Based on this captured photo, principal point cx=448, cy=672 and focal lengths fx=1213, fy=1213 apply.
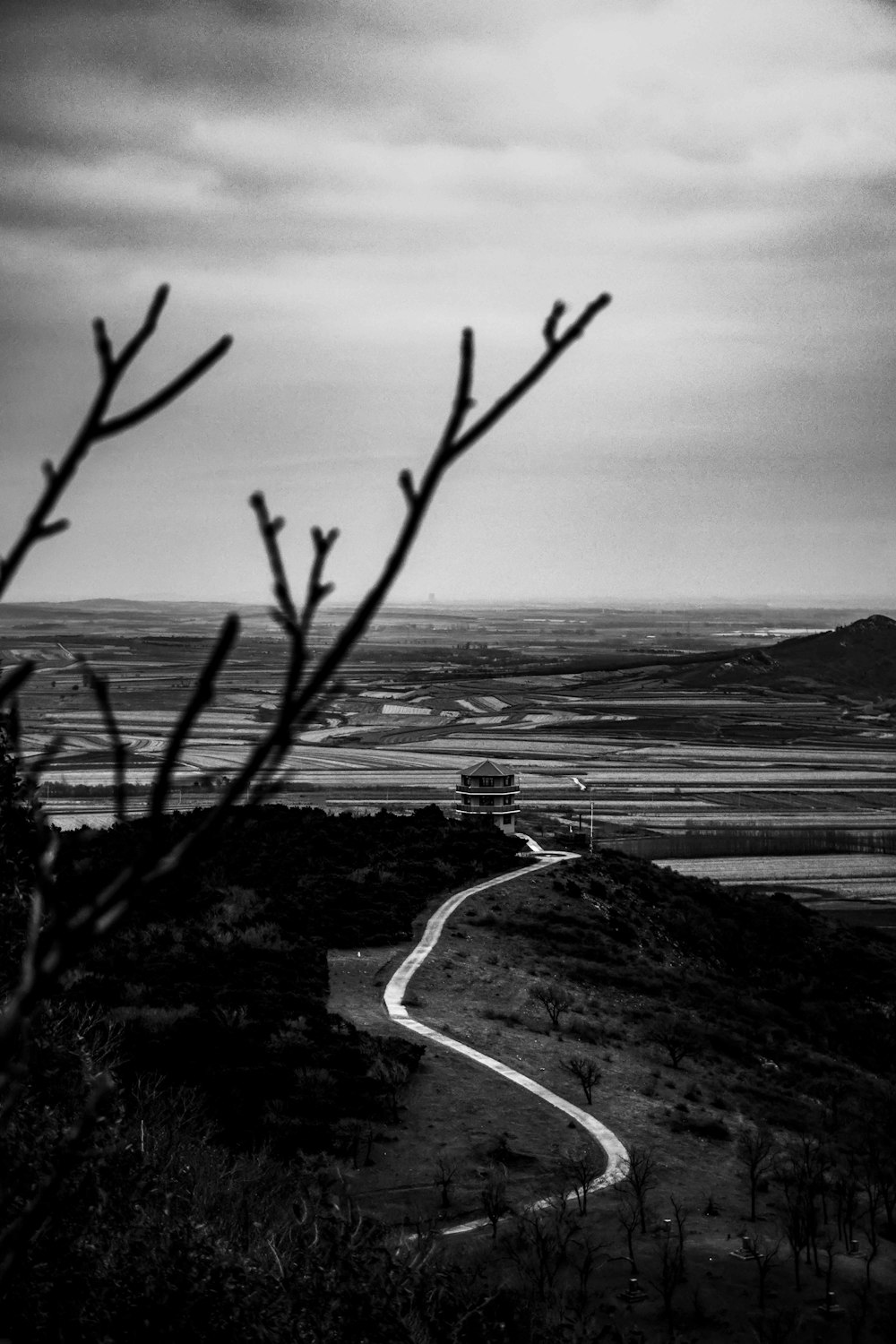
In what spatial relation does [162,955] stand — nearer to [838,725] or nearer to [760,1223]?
[760,1223]

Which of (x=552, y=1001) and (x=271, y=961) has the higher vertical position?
(x=271, y=961)

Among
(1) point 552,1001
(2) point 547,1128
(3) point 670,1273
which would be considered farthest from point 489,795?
(3) point 670,1273

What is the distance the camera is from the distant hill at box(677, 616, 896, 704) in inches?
4769

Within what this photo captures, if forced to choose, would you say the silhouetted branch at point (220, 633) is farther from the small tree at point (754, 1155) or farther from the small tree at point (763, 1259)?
the small tree at point (754, 1155)

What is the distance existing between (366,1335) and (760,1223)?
6.47m

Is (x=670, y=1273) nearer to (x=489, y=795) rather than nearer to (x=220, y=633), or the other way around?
(x=220, y=633)

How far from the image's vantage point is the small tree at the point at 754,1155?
13341 millimetres

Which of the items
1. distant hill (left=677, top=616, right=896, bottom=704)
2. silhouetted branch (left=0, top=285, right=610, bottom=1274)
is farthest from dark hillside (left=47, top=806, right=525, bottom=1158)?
distant hill (left=677, top=616, right=896, bottom=704)

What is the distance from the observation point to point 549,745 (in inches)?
3076

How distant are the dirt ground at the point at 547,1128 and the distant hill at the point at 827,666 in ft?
331

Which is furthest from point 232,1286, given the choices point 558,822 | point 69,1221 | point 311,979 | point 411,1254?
point 558,822

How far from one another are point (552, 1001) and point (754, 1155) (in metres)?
7.63

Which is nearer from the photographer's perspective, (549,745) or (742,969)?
(742,969)

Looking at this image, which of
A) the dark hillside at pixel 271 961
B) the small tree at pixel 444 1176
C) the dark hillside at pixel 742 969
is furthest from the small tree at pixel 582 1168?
the dark hillside at pixel 742 969
